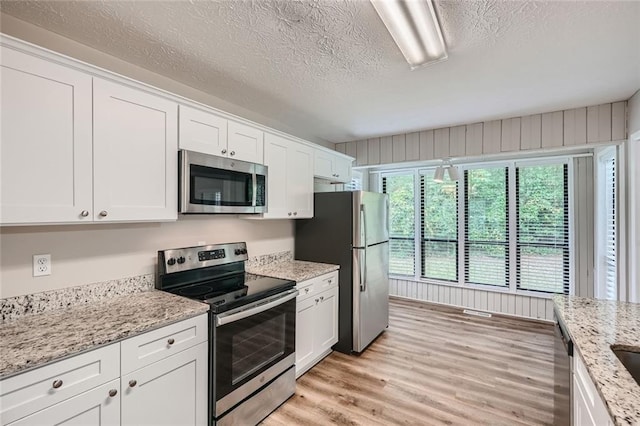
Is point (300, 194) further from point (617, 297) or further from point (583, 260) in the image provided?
point (583, 260)

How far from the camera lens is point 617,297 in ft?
9.78

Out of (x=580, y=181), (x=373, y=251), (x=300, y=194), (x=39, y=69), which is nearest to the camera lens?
(x=39, y=69)

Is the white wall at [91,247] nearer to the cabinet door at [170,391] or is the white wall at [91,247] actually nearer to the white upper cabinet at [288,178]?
the white upper cabinet at [288,178]

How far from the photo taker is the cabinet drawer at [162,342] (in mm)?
1461

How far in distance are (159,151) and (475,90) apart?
2.52m

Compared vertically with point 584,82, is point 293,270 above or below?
below

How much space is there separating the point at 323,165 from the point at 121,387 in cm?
264

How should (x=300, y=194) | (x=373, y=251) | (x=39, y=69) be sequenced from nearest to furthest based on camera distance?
(x=39, y=69) → (x=300, y=194) → (x=373, y=251)

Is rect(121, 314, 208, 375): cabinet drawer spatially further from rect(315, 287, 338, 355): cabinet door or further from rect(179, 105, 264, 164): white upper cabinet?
rect(315, 287, 338, 355): cabinet door

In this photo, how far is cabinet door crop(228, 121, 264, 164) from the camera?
2.38 metres

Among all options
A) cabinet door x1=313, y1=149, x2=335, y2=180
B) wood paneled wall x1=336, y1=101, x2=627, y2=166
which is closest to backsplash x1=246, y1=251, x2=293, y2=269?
cabinet door x1=313, y1=149, x2=335, y2=180

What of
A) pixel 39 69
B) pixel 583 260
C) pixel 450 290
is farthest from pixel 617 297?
pixel 39 69

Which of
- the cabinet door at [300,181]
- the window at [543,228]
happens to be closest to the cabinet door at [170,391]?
the cabinet door at [300,181]

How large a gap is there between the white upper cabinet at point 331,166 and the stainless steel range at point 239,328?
1336 millimetres
